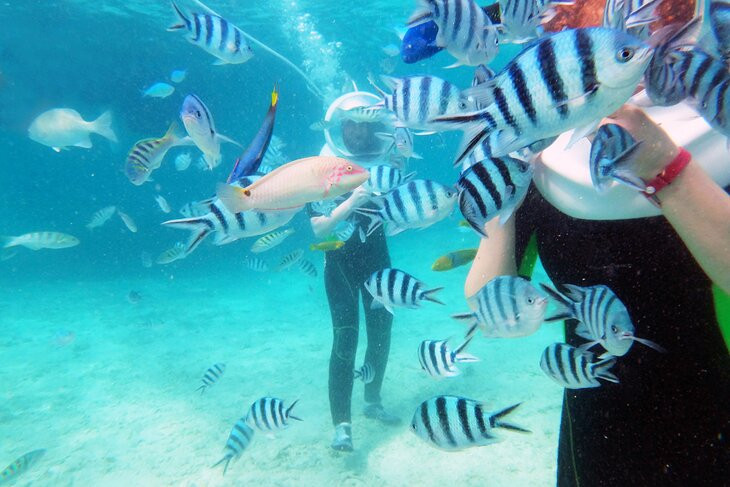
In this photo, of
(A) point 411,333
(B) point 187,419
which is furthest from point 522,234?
(A) point 411,333

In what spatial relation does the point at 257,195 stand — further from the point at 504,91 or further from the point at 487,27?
the point at 487,27

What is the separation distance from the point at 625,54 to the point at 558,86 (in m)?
0.15

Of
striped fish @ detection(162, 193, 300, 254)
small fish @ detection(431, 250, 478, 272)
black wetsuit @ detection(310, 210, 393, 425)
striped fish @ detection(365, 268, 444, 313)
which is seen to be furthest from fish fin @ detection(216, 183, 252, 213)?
small fish @ detection(431, 250, 478, 272)

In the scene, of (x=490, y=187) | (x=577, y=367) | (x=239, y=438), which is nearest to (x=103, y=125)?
(x=239, y=438)

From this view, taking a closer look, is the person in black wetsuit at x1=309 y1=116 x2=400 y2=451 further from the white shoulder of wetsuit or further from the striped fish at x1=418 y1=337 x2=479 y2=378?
the white shoulder of wetsuit

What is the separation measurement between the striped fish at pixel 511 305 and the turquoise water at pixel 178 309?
3723 mm

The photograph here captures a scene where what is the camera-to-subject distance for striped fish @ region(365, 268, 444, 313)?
3635 mm

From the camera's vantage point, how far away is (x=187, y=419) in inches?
288

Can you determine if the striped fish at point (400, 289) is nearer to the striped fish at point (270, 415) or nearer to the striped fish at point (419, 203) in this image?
the striped fish at point (419, 203)

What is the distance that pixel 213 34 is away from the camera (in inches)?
156

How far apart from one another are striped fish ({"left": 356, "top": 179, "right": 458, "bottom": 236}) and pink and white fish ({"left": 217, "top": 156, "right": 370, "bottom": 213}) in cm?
99

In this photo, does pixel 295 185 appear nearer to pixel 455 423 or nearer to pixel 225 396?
pixel 455 423

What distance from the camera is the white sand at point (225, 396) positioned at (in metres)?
5.58

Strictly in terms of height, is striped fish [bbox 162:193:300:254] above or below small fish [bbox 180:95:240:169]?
below
